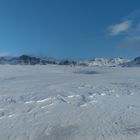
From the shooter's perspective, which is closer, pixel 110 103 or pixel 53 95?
pixel 110 103

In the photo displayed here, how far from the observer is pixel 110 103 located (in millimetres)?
7297

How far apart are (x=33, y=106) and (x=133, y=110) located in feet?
8.55

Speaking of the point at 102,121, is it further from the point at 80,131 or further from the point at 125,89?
the point at 125,89

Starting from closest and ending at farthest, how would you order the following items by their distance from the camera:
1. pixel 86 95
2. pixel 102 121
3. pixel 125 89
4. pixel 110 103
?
pixel 102 121, pixel 110 103, pixel 86 95, pixel 125 89

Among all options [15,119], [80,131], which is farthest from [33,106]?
[80,131]

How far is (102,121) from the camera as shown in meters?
5.88

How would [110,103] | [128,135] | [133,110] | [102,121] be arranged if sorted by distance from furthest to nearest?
1. [110,103]
2. [133,110]
3. [102,121]
4. [128,135]

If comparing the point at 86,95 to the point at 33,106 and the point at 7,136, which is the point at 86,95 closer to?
the point at 33,106

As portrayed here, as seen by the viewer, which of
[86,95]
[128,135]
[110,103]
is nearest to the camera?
[128,135]

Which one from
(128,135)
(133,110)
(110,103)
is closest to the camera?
(128,135)

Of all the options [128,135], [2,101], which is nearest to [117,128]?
[128,135]

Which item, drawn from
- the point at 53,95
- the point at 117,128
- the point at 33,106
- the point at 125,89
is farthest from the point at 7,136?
the point at 125,89

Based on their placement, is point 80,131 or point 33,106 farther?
point 33,106

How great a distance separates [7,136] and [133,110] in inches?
124
